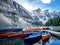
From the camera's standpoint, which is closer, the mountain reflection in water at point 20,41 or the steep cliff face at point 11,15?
the mountain reflection in water at point 20,41

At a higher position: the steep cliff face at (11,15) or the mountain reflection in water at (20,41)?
the steep cliff face at (11,15)

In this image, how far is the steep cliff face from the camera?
232cm

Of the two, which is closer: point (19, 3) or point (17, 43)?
point (17, 43)

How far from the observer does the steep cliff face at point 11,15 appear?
2.32 m

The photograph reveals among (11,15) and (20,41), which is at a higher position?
(11,15)

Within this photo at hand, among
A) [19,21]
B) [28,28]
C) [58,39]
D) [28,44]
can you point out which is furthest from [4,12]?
[58,39]

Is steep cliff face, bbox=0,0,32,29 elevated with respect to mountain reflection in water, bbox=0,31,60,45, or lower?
elevated

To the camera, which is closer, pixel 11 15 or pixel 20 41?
pixel 20 41

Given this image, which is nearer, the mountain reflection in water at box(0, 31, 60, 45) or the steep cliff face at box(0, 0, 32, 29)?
the mountain reflection in water at box(0, 31, 60, 45)

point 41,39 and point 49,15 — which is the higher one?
point 49,15

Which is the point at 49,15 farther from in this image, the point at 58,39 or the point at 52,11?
the point at 58,39

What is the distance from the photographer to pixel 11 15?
2.35 metres

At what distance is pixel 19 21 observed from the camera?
2338 millimetres

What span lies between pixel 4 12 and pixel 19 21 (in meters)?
0.30
